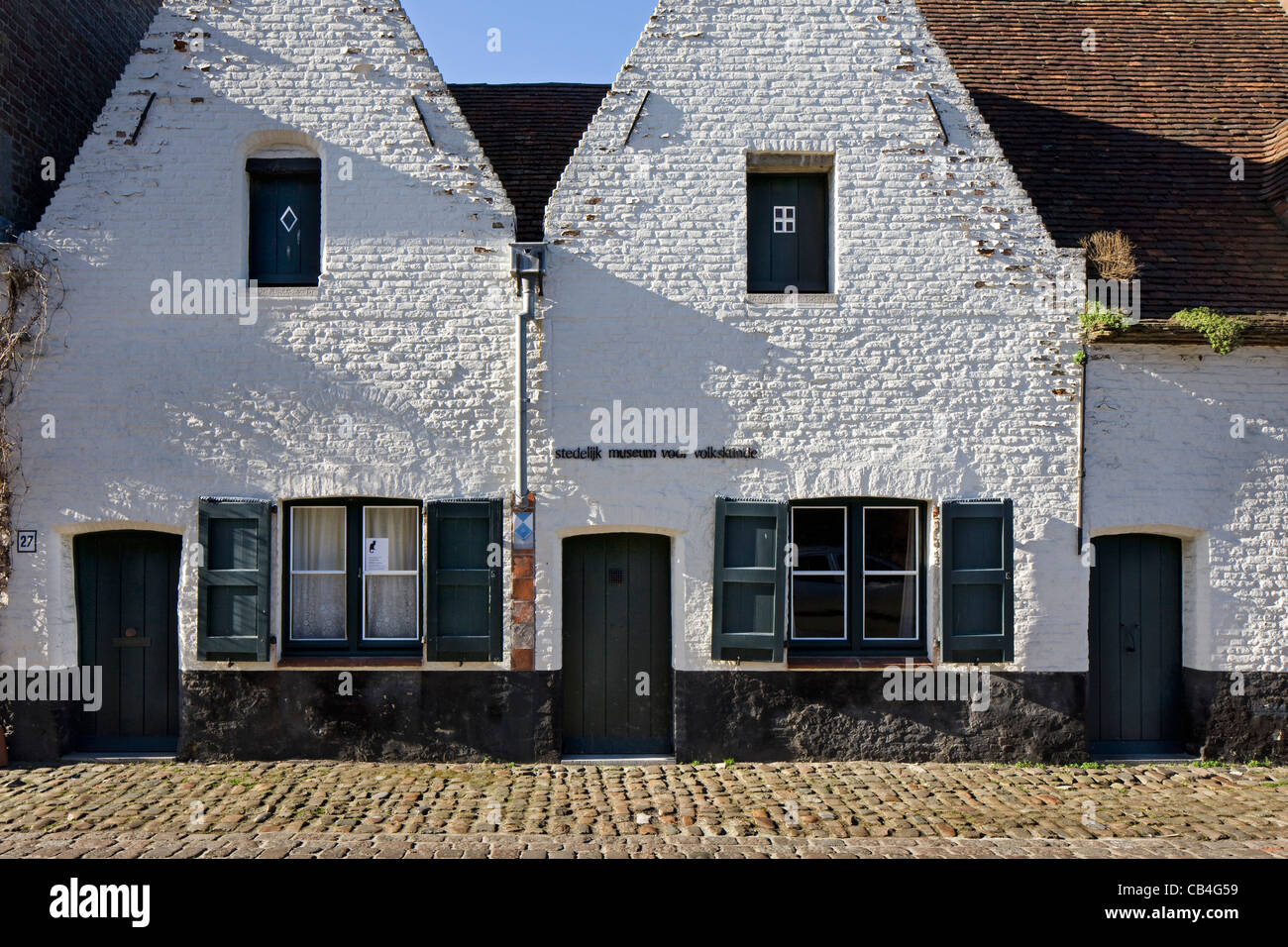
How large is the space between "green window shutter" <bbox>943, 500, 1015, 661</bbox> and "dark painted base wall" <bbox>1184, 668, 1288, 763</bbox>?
73.7 inches

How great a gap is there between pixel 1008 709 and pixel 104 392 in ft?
26.9

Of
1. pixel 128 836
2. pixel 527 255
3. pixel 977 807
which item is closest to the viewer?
pixel 128 836

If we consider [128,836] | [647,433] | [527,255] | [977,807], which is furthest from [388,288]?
[977,807]

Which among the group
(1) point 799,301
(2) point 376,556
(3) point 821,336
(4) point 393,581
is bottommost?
(4) point 393,581

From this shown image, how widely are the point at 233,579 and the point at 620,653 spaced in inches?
132

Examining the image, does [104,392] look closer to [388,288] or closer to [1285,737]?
[388,288]

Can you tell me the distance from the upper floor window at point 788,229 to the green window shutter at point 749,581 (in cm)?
204

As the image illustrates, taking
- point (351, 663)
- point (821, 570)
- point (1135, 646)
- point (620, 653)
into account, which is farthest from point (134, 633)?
point (1135, 646)

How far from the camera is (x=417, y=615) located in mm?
8016

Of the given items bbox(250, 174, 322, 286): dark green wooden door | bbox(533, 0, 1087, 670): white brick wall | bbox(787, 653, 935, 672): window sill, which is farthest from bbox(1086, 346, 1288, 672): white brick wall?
bbox(250, 174, 322, 286): dark green wooden door

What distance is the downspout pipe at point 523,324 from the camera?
7730 millimetres

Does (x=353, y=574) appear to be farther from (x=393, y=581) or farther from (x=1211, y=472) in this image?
(x=1211, y=472)

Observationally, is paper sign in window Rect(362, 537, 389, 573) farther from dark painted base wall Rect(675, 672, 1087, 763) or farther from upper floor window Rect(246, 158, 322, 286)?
dark painted base wall Rect(675, 672, 1087, 763)

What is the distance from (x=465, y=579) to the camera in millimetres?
7805
